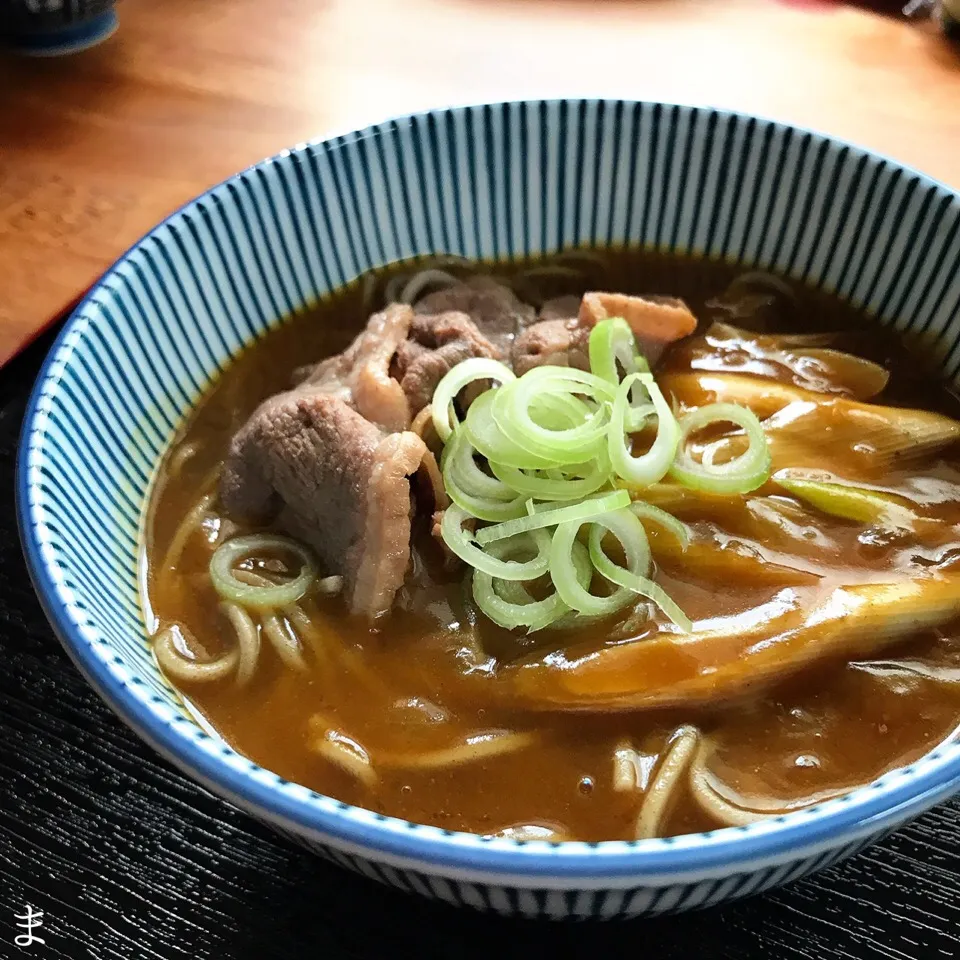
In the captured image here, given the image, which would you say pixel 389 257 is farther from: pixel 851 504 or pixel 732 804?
pixel 732 804

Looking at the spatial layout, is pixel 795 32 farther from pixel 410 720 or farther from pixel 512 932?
pixel 512 932

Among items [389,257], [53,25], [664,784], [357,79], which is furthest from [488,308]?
[53,25]

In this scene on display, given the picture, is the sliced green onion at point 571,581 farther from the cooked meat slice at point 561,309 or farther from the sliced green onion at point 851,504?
the cooked meat slice at point 561,309

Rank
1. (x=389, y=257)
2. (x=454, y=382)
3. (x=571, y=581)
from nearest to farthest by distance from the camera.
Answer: (x=571, y=581), (x=454, y=382), (x=389, y=257)

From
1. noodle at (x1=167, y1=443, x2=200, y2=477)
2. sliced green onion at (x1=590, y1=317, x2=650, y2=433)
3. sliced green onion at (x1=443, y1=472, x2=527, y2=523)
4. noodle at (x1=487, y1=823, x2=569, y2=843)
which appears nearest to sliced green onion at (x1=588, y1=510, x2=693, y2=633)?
sliced green onion at (x1=443, y1=472, x2=527, y2=523)

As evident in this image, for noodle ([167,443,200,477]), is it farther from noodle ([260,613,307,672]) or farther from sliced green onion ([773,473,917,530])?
sliced green onion ([773,473,917,530])

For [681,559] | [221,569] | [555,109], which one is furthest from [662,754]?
[555,109]
